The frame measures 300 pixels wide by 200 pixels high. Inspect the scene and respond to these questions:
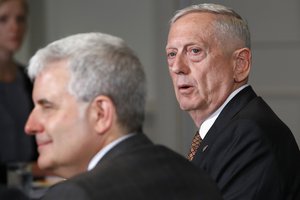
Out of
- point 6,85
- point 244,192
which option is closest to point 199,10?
point 244,192

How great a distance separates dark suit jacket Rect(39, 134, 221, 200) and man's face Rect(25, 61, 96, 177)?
72mm

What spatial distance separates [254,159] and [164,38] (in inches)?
133

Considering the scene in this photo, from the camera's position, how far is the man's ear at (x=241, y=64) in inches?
113

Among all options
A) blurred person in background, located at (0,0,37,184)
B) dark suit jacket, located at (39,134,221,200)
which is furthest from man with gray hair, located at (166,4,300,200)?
blurred person in background, located at (0,0,37,184)

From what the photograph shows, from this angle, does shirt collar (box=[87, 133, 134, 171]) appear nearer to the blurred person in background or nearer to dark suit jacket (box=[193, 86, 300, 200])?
dark suit jacket (box=[193, 86, 300, 200])

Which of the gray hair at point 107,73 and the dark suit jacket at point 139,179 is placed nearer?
the dark suit jacket at point 139,179

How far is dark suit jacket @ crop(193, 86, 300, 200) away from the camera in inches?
96.0

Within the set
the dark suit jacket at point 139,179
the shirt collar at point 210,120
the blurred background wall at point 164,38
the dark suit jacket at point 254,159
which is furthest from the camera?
the blurred background wall at point 164,38

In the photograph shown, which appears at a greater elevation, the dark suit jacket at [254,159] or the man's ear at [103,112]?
the man's ear at [103,112]

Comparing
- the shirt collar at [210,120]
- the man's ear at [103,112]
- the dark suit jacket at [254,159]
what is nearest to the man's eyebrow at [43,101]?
the man's ear at [103,112]

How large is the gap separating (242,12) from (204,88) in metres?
2.52

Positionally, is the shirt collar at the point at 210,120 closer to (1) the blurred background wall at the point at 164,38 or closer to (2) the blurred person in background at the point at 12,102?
(2) the blurred person in background at the point at 12,102

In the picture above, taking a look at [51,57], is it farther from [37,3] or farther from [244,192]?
[37,3]

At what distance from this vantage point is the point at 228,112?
8.83ft
